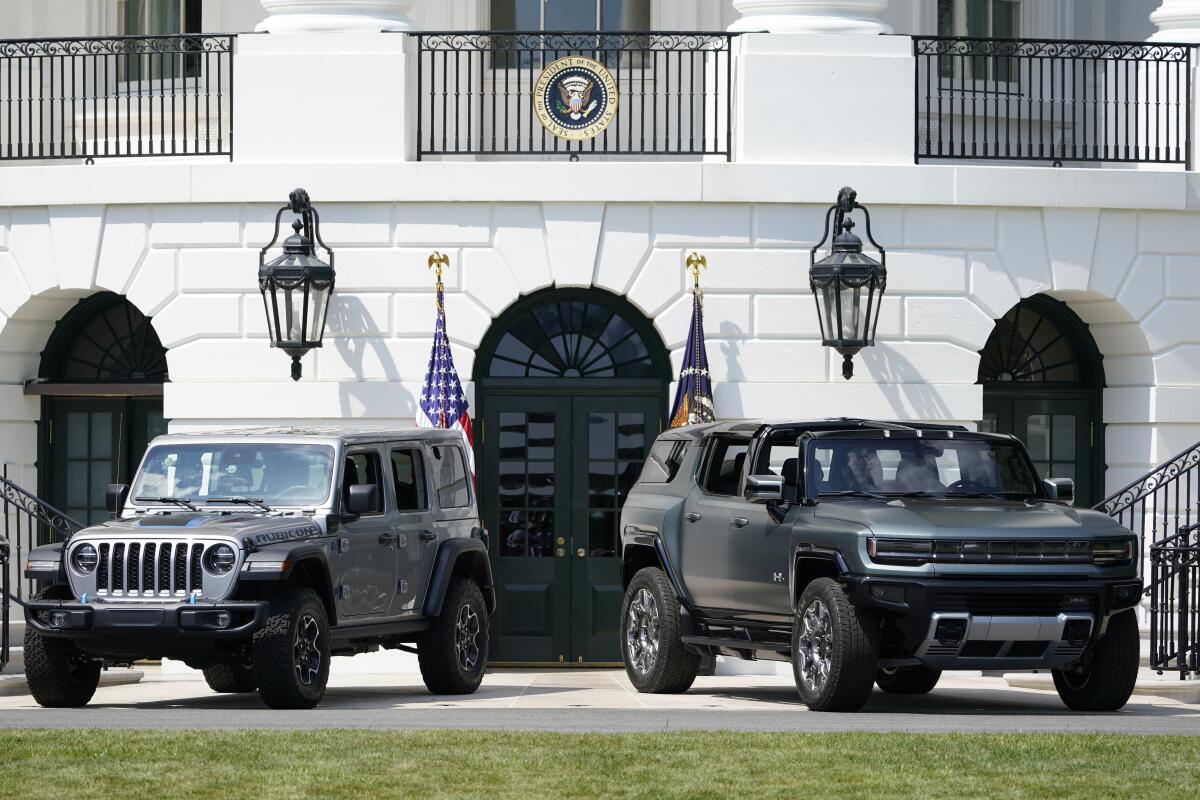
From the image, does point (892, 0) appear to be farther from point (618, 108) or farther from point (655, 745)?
point (655, 745)

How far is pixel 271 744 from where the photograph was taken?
1303 cm

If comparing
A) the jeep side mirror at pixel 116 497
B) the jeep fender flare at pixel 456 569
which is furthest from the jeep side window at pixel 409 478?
the jeep side mirror at pixel 116 497

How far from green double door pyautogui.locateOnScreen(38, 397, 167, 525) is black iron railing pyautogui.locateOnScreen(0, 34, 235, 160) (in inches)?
99.9

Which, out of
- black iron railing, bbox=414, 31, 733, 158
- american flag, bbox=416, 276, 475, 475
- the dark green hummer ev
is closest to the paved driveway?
the dark green hummer ev

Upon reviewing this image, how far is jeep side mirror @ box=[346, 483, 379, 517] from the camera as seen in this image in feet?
53.9

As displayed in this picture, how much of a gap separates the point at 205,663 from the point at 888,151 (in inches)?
359

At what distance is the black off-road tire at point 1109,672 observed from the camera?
52.1 feet

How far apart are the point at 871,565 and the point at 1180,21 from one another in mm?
10259

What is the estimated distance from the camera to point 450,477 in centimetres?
1875

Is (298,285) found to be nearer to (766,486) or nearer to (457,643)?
(457,643)

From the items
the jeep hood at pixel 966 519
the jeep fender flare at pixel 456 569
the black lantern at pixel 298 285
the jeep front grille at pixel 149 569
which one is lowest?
the jeep fender flare at pixel 456 569

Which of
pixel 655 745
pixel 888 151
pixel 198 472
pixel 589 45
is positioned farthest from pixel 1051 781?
pixel 589 45

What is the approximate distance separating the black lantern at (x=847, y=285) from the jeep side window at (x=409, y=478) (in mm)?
4901

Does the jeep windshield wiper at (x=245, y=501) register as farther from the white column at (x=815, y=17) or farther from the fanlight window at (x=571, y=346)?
the white column at (x=815, y=17)
